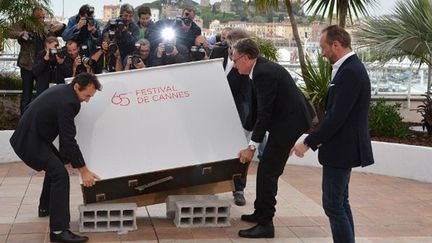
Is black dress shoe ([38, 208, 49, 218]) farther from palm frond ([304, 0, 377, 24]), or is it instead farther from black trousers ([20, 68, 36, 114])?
palm frond ([304, 0, 377, 24])

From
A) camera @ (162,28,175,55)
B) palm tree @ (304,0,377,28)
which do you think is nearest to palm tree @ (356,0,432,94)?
palm tree @ (304,0,377,28)

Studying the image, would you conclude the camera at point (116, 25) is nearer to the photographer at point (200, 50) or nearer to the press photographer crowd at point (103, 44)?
the press photographer crowd at point (103, 44)

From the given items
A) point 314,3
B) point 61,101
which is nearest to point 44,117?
point 61,101

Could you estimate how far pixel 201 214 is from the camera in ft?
19.9

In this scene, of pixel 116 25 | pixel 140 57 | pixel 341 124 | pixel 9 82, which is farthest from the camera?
pixel 9 82

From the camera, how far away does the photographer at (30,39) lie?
9.23m

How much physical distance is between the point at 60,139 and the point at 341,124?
2.15 metres

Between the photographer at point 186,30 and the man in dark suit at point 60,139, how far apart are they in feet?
11.4

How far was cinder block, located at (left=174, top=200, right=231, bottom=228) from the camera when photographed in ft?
19.6

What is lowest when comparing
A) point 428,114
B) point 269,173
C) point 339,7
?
point 428,114

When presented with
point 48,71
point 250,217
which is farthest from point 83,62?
point 250,217

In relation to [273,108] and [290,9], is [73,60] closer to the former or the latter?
[273,108]

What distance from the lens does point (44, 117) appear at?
5.39 metres

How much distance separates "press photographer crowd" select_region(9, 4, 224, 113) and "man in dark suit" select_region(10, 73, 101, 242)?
235cm
